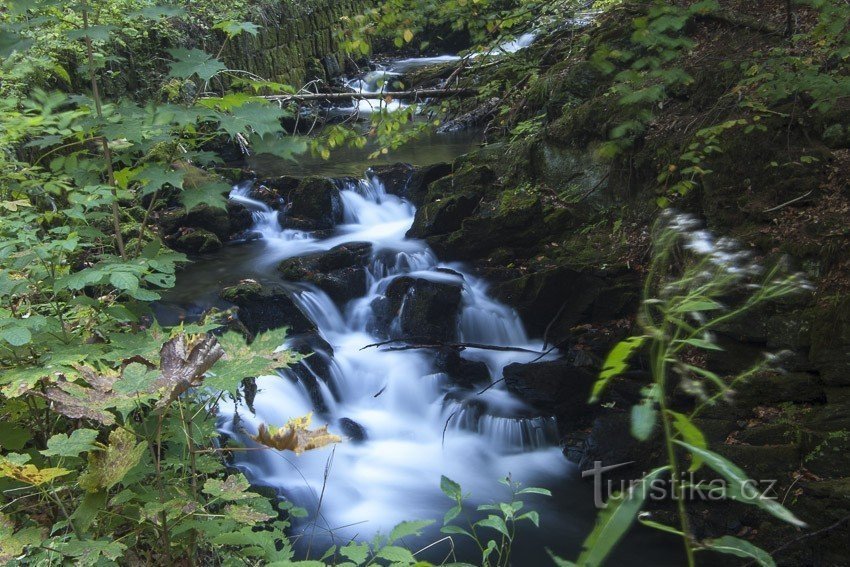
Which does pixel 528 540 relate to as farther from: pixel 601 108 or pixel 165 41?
pixel 165 41

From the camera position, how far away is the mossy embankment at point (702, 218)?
451cm

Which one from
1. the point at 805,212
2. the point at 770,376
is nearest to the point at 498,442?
the point at 770,376

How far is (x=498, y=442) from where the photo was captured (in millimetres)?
6078

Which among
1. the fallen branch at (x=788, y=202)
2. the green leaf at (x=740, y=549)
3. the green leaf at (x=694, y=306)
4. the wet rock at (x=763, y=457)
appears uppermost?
the green leaf at (x=694, y=306)

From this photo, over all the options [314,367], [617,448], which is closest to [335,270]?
[314,367]

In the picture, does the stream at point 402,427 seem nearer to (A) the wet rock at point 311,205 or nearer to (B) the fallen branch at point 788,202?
(A) the wet rock at point 311,205

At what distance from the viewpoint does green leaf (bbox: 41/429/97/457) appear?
149cm

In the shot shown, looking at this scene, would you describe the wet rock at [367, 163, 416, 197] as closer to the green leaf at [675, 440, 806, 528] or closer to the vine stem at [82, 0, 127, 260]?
the vine stem at [82, 0, 127, 260]

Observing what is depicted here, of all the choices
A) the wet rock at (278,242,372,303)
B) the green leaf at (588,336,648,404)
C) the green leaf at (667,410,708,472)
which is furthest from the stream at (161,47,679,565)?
the green leaf at (667,410,708,472)

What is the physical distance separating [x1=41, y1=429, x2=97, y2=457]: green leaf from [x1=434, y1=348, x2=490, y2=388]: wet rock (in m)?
5.38

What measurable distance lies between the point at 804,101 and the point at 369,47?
14.3 ft

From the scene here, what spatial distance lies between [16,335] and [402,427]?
5.03 m

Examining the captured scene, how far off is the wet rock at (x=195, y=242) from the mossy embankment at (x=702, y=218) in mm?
3098

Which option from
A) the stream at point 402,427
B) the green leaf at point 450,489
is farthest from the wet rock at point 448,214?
the green leaf at point 450,489
